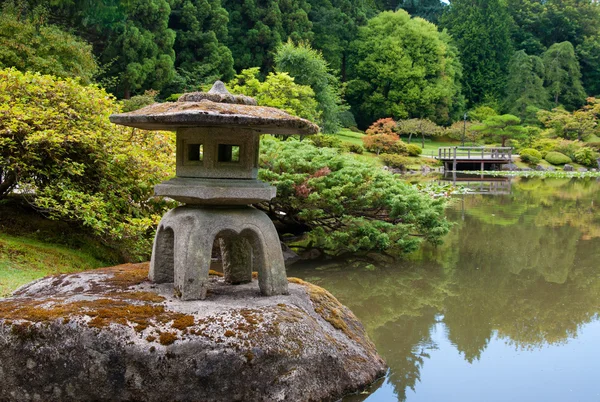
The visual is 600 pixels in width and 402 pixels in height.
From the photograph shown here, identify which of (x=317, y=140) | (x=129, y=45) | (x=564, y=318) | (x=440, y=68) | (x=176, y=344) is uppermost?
(x=440, y=68)

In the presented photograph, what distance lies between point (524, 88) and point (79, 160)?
140 ft

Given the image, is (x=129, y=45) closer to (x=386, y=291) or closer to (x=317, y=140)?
(x=317, y=140)

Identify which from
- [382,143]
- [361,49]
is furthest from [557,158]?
[361,49]

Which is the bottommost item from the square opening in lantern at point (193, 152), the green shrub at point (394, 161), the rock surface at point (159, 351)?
the rock surface at point (159, 351)

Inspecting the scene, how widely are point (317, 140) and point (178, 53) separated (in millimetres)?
11573

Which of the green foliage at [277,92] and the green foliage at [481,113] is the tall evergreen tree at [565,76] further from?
the green foliage at [277,92]

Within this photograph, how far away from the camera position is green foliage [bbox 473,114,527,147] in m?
37.7

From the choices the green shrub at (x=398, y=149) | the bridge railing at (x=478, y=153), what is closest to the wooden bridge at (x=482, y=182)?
the bridge railing at (x=478, y=153)

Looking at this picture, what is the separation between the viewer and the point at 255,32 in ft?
110

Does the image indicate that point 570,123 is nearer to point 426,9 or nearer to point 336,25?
point 336,25

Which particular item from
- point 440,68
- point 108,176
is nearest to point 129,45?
point 108,176

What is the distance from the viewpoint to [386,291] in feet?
29.3

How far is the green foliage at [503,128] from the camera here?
37.7 meters

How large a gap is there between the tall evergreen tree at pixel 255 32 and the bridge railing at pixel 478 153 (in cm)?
1143
